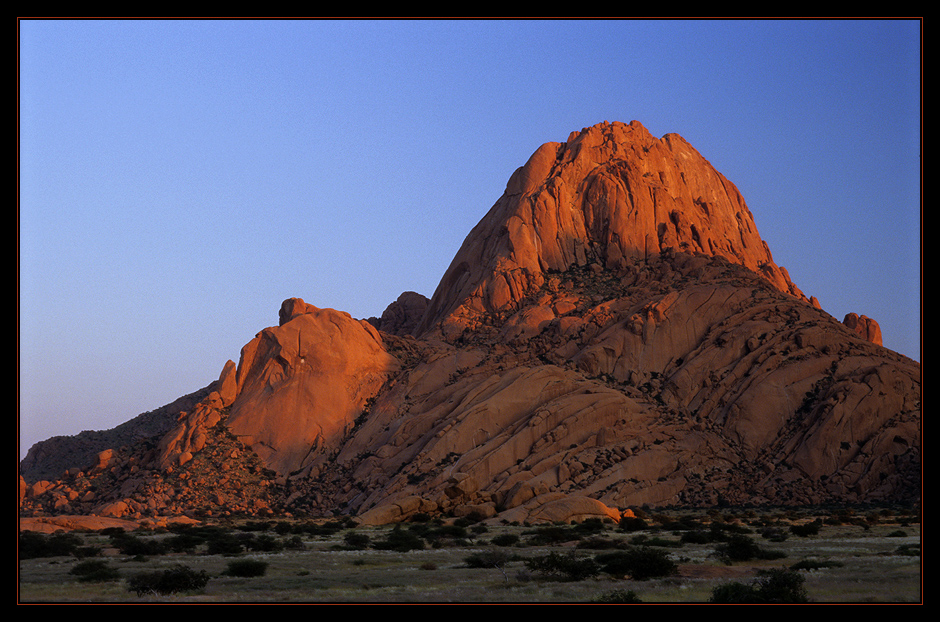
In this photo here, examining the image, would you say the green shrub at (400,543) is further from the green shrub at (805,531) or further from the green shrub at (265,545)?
the green shrub at (805,531)

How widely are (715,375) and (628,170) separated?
31.6m

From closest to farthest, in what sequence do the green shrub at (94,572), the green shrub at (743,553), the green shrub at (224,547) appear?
the green shrub at (94,572)
the green shrub at (743,553)
the green shrub at (224,547)

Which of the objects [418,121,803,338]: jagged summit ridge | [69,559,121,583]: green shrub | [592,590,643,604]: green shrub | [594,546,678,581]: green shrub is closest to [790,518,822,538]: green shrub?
[594,546,678,581]: green shrub

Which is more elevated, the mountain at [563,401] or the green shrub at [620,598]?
the mountain at [563,401]

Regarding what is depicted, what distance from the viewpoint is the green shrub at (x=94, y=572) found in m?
35.0

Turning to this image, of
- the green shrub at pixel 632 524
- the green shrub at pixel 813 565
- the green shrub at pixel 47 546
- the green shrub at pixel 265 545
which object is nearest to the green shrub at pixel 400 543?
→ the green shrub at pixel 265 545

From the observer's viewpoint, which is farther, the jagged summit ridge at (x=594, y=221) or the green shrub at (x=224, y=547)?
the jagged summit ridge at (x=594, y=221)

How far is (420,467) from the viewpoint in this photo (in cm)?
7788

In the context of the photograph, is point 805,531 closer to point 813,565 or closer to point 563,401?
point 813,565

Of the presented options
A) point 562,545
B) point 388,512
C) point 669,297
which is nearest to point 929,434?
point 562,545

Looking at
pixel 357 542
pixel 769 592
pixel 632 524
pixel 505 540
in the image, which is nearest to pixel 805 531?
pixel 632 524

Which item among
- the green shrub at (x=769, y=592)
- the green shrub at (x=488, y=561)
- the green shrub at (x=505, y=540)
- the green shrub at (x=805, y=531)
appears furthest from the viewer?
the green shrub at (x=805, y=531)

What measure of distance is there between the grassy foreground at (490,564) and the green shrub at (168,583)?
5 cm

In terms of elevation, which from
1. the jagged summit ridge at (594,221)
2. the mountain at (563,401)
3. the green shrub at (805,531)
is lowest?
the green shrub at (805,531)
